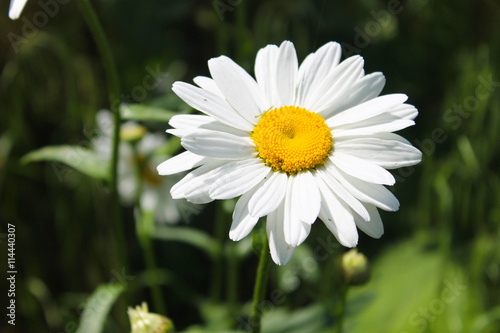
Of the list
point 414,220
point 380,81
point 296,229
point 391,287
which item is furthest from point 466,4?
point 296,229

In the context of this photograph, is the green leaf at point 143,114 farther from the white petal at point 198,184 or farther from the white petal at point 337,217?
the white petal at point 337,217

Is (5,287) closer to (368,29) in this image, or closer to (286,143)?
(286,143)

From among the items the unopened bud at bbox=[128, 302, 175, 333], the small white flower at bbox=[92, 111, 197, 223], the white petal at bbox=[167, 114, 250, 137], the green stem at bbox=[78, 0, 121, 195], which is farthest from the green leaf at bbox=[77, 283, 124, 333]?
the small white flower at bbox=[92, 111, 197, 223]

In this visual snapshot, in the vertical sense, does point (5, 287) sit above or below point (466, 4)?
below

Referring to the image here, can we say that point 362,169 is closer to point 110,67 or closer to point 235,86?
point 235,86

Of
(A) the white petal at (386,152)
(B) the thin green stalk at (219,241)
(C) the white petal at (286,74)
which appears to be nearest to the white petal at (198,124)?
(C) the white petal at (286,74)
